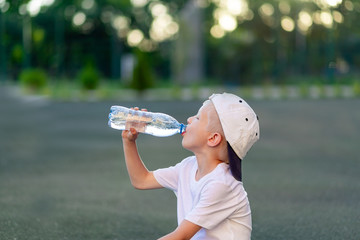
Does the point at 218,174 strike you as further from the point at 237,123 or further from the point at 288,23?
the point at 288,23

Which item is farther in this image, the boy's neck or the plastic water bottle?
the plastic water bottle

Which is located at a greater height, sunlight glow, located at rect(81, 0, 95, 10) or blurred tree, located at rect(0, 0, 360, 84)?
sunlight glow, located at rect(81, 0, 95, 10)

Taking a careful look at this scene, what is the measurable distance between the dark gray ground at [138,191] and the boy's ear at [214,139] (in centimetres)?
164

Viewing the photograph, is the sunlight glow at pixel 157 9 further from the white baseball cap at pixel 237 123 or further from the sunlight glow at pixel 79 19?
the white baseball cap at pixel 237 123

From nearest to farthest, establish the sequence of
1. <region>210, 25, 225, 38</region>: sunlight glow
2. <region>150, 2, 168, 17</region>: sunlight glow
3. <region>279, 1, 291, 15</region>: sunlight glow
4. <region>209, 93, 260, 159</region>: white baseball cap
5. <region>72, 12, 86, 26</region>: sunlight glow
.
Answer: <region>209, 93, 260, 159</region>: white baseball cap
<region>279, 1, 291, 15</region>: sunlight glow
<region>150, 2, 168, 17</region>: sunlight glow
<region>210, 25, 225, 38</region>: sunlight glow
<region>72, 12, 86, 26</region>: sunlight glow

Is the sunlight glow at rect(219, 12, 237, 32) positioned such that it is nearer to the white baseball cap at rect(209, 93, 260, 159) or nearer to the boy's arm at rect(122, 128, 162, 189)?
the boy's arm at rect(122, 128, 162, 189)

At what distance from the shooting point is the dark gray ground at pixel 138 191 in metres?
4.77

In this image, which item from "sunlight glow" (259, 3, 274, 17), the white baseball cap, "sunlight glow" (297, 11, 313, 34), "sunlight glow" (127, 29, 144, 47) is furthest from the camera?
"sunlight glow" (127, 29, 144, 47)

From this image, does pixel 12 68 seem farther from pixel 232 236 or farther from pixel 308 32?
pixel 232 236

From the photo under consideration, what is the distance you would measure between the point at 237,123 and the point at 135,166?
2.34ft

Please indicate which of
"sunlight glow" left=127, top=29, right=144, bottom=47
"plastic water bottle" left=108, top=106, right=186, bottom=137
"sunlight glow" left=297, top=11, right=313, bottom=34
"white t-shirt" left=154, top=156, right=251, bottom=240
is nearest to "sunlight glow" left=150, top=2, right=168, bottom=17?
"sunlight glow" left=127, top=29, right=144, bottom=47

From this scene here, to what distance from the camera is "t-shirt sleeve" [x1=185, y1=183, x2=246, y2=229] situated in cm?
285

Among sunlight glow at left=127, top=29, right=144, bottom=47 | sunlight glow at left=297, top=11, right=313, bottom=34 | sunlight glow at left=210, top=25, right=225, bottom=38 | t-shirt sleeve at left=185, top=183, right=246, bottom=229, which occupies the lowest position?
sunlight glow at left=127, top=29, right=144, bottom=47

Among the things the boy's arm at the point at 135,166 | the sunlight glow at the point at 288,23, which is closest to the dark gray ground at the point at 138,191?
the boy's arm at the point at 135,166
